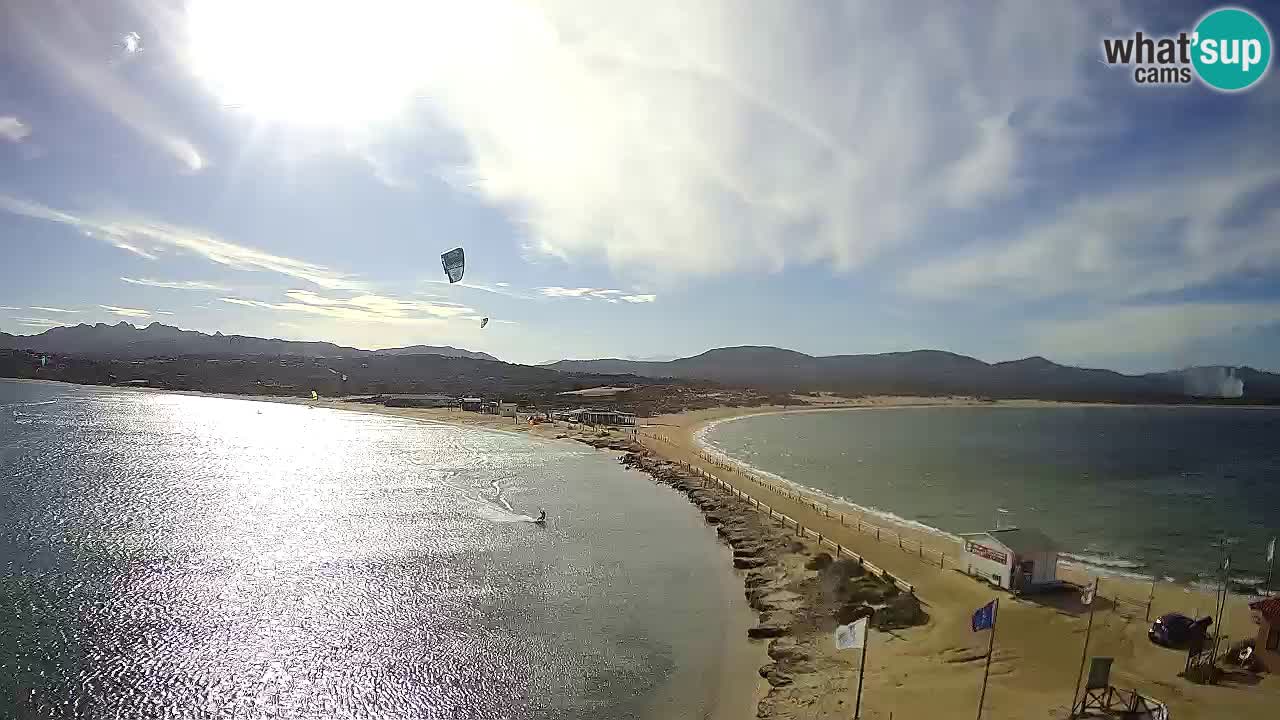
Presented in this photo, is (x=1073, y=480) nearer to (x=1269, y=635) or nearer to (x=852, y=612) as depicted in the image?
(x=1269, y=635)

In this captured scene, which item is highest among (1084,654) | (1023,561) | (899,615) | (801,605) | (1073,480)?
(1023,561)

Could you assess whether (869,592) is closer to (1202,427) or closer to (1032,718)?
(1032,718)

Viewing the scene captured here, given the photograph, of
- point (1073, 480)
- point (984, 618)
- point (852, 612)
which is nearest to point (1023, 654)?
point (852, 612)

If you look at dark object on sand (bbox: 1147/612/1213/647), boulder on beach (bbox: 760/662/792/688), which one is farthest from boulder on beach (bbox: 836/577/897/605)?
dark object on sand (bbox: 1147/612/1213/647)

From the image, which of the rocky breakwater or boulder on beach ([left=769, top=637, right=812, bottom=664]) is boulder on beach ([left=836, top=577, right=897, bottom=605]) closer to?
the rocky breakwater

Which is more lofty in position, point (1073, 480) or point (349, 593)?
point (1073, 480)

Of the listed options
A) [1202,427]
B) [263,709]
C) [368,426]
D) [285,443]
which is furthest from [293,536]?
[1202,427]
